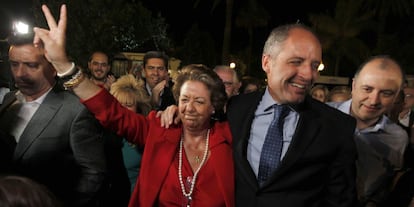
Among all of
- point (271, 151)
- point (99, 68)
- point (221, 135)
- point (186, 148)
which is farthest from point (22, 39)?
point (99, 68)

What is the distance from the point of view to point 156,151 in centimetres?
290

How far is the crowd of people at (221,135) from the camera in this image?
2506 millimetres

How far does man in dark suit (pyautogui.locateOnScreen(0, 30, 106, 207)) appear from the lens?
9.46 feet

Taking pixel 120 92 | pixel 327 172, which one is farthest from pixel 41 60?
pixel 327 172

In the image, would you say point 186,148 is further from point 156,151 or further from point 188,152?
point 156,151

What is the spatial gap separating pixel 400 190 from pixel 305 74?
1.15 meters

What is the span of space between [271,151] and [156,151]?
2.70 feet

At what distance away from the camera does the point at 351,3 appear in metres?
43.9

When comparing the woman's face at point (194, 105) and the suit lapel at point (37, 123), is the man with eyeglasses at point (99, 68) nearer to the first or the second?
the suit lapel at point (37, 123)

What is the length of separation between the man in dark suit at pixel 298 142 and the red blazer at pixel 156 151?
0.42 feet

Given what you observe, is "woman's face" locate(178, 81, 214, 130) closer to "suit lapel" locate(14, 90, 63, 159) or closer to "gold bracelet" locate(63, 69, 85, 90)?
→ "gold bracelet" locate(63, 69, 85, 90)

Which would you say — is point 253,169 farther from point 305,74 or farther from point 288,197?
point 305,74

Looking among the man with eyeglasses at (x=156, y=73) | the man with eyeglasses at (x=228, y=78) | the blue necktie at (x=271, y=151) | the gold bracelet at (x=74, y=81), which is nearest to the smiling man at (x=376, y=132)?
the blue necktie at (x=271, y=151)

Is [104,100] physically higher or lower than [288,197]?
higher
